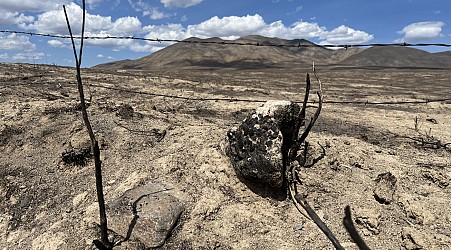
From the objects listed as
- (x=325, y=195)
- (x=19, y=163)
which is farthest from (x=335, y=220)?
(x=19, y=163)

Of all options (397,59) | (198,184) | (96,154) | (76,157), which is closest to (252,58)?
(397,59)

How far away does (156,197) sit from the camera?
5.17m

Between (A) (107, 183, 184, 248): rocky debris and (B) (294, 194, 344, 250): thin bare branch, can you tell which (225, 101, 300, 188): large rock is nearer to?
(A) (107, 183, 184, 248): rocky debris

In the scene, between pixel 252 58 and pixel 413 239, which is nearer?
pixel 413 239

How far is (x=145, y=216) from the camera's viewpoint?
191 inches

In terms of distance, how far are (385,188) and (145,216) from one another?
147 inches

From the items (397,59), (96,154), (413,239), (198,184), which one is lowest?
(413,239)

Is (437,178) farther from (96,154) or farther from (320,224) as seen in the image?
(96,154)

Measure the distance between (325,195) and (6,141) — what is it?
6417mm

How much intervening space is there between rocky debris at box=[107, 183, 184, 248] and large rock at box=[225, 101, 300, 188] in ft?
3.84

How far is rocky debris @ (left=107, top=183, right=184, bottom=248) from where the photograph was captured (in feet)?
15.5

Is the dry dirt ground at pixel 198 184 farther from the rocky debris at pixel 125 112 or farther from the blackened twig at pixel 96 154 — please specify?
the blackened twig at pixel 96 154

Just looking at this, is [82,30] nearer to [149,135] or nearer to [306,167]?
[149,135]

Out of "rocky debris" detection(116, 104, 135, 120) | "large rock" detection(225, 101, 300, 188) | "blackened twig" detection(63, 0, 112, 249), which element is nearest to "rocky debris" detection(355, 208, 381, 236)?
"large rock" detection(225, 101, 300, 188)
